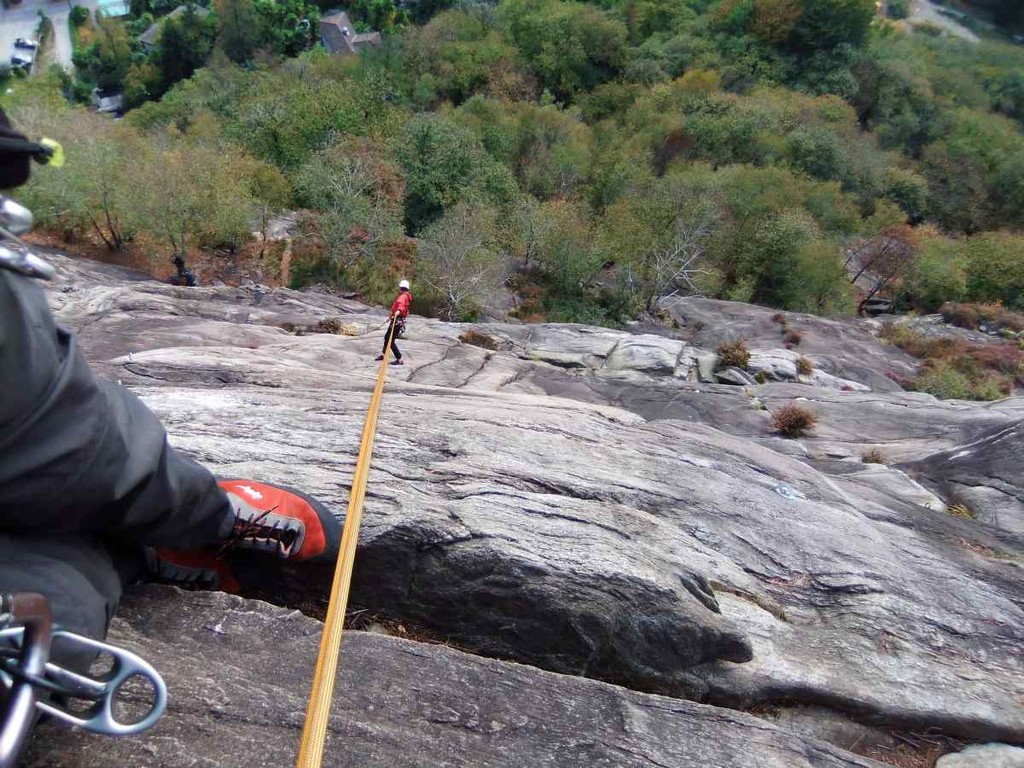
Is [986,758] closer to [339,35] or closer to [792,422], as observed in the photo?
[792,422]

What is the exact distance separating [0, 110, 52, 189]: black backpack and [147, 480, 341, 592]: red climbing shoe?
2.40 m

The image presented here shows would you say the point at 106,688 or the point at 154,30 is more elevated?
the point at 106,688

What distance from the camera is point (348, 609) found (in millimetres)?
5023

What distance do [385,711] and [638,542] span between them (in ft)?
9.69

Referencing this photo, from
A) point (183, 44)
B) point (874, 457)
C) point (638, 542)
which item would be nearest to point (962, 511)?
point (874, 457)

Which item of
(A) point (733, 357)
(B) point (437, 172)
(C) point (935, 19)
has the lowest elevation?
(B) point (437, 172)

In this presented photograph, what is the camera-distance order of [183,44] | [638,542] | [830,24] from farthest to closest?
[183,44] → [830,24] → [638,542]

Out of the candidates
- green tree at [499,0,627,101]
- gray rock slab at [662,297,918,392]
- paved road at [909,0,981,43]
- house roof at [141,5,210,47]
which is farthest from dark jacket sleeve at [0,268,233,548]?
paved road at [909,0,981,43]

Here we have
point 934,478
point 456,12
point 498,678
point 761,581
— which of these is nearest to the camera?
point 498,678

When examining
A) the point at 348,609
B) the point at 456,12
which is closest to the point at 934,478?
the point at 348,609

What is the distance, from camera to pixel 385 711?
3846mm

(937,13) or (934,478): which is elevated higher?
(937,13)

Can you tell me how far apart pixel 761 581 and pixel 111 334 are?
43.5 ft

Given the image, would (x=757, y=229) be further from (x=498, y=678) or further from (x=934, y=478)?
(x=498, y=678)
